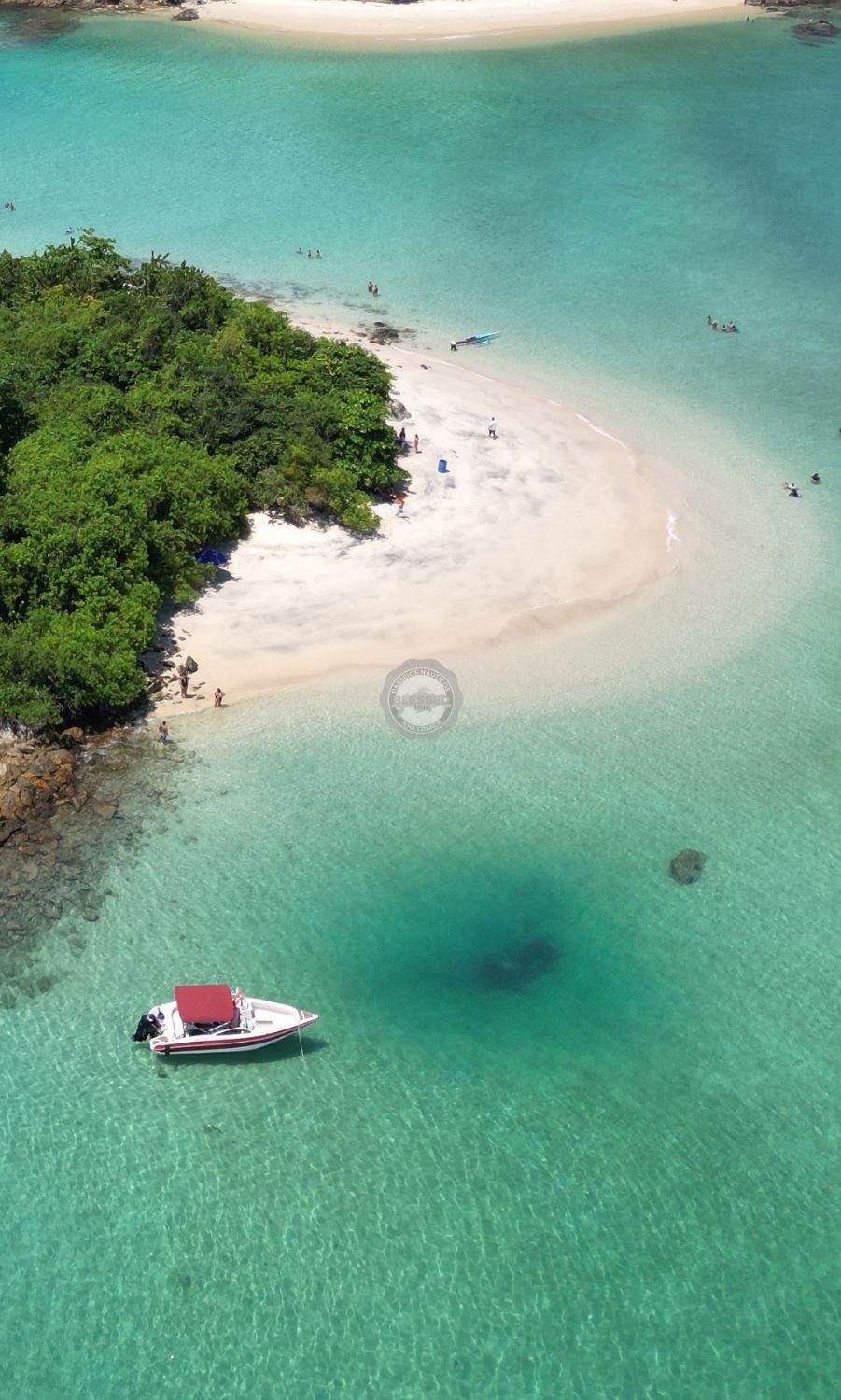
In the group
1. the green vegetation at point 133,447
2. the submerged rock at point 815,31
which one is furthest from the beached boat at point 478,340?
the submerged rock at point 815,31

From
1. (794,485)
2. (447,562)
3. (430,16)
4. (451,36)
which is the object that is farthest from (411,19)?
(447,562)

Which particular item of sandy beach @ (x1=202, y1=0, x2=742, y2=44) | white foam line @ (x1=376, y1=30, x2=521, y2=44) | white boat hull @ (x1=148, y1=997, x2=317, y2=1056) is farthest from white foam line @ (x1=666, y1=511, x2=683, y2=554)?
sandy beach @ (x1=202, y1=0, x2=742, y2=44)

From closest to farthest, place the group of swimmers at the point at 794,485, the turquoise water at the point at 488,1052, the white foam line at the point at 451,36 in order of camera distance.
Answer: the turquoise water at the point at 488,1052 → the group of swimmers at the point at 794,485 → the white foam line at the point at 451,36

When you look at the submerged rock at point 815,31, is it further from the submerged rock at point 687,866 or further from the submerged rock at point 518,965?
the submerged rock at point 518,965

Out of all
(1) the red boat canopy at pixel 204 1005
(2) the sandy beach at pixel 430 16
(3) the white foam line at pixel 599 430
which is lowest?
(1) the red boat canopy at pixel 204 1005

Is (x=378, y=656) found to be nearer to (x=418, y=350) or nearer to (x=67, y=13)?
(x=418, y=350)

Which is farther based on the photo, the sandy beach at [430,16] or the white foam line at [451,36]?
the sandy beach at [430,16]

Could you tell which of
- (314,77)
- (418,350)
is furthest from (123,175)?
(418,350)
